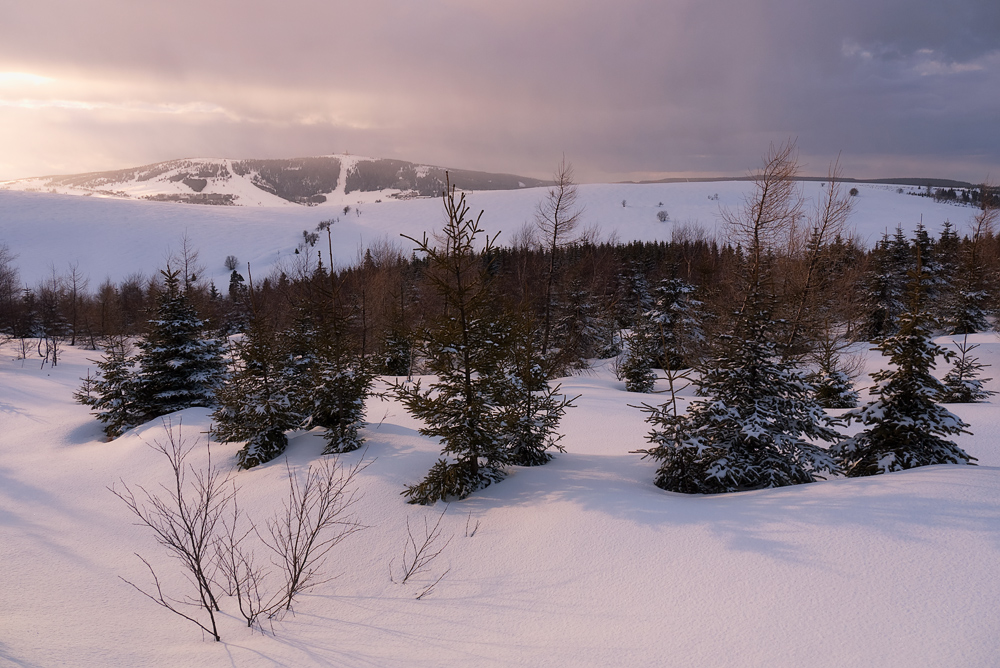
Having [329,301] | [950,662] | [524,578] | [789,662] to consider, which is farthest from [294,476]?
[950,662]

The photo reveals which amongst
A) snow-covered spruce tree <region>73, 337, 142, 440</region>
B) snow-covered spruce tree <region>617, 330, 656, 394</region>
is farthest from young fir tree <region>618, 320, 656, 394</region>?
snow-covered spruce tree <region>73, 337, 142, 440</region>

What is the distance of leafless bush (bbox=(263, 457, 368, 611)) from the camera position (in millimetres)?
5582

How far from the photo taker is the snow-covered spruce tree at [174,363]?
1570 cm

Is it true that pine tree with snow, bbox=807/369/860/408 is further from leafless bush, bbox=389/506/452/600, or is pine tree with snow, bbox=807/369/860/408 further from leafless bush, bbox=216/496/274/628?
leafless bush, bbox=216/496/274/628

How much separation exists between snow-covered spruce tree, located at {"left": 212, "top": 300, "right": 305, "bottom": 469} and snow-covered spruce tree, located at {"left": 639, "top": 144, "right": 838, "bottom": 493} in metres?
8.30

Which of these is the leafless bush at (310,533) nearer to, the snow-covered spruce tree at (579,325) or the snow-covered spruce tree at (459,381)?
the snow-covered spruce tree at (459,381)

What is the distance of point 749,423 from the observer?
24.1 feet

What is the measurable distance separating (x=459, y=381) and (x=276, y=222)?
14046cm

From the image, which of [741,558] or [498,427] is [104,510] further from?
[741,558]

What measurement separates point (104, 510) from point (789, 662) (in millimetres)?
11814

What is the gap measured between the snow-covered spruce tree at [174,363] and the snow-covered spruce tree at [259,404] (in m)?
5.50

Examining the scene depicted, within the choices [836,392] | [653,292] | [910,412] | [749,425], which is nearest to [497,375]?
[749,425]

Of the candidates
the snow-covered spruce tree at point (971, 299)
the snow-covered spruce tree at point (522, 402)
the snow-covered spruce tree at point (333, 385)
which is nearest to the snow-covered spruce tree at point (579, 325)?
the snow-covered spruce tree at point (333, 385)

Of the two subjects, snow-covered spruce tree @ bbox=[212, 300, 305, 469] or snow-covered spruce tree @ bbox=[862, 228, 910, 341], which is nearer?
snow-covered spruce tree @ bbox=[212, 300, 305, 469]
